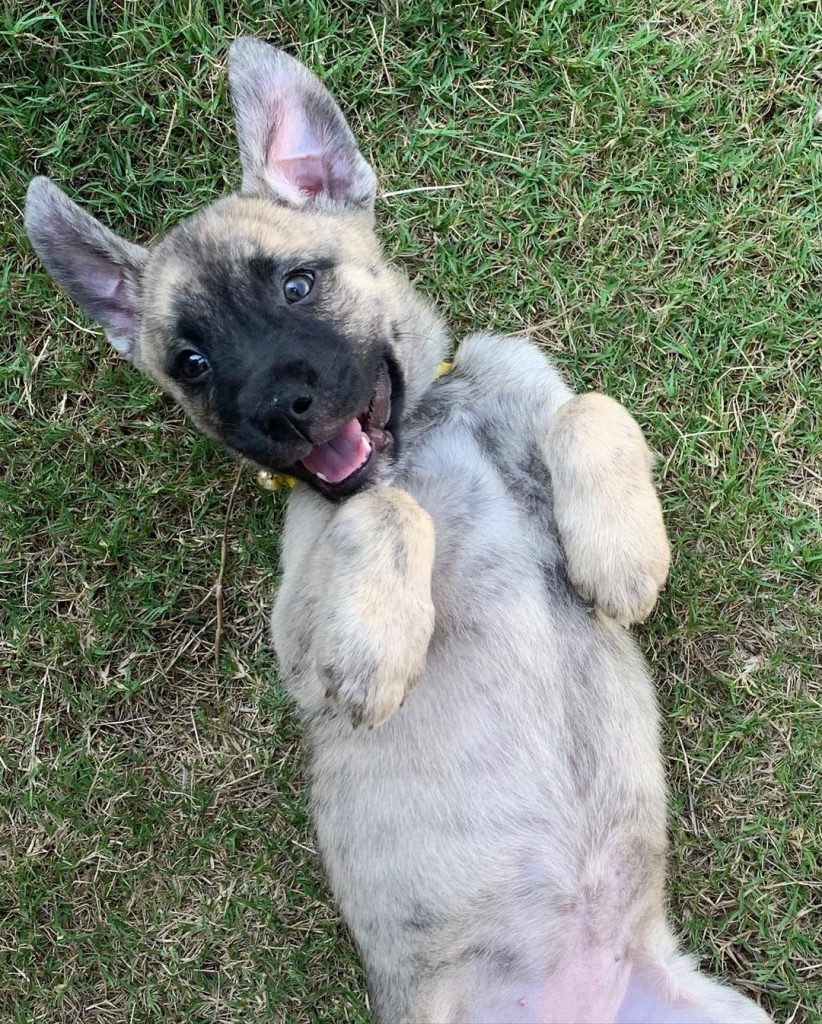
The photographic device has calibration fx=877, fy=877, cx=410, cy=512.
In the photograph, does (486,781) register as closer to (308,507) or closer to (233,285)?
(308,507)

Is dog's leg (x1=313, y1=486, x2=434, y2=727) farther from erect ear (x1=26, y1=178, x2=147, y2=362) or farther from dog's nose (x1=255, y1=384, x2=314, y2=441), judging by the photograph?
erect ear (x1=26, y1=178, x2=147, y2=362)

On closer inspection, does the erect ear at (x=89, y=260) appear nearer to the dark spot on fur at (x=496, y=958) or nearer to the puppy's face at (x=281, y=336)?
the puppy's face at (x=281, y=336)

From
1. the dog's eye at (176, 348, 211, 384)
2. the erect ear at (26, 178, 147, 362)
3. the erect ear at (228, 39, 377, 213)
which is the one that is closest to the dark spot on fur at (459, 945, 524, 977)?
the dog's eye at (176, 348, 211, 384)

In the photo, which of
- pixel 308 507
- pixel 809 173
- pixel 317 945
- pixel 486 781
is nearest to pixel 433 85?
pixel 809 173

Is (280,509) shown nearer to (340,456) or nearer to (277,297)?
(340,456)

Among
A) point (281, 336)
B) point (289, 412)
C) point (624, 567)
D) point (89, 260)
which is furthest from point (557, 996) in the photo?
point (89, 260)

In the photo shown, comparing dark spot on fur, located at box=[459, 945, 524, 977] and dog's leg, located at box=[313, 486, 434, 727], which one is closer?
dog's leg, located at box=[313, 486, 434, 727]
